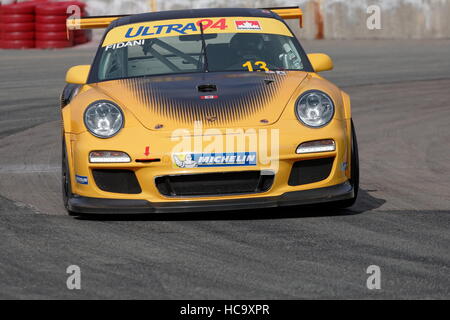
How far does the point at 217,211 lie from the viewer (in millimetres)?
7273

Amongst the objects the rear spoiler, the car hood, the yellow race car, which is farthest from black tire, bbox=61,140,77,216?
the rear spoiler

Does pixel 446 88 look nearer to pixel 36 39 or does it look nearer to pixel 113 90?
pixel 113 90

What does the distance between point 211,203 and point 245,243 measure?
1.95 feet

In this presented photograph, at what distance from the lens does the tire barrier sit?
1065 inches

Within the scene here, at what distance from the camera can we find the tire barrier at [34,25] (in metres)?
27.1

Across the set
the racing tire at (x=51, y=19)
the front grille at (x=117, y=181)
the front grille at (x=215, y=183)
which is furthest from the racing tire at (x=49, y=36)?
the front grille at (x=215, y=183)

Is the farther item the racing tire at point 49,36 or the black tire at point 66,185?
the racing tire at point 49,36

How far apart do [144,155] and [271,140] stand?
75 centimetres

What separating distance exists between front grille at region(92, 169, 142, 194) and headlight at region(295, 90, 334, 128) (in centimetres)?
107

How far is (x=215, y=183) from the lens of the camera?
264 inches

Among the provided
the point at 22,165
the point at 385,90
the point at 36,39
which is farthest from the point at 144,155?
the point at 36,39

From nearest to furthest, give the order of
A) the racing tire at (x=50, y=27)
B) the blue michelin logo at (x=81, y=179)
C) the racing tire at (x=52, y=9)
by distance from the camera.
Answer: the blue michelin logo at (x=81, y=179), the racing tire at (x=52, y=9), the racing tire at (x=50, y=27)

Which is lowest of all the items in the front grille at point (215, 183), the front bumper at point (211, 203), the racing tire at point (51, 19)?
the front bumper at point (211, 203)

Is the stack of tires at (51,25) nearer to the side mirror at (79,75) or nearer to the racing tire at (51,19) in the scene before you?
the racing tire at (51,19)
